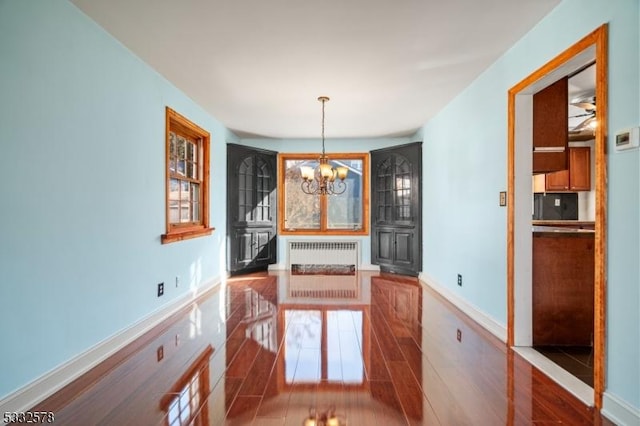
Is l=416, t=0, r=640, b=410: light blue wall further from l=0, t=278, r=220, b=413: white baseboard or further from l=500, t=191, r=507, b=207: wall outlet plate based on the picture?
l=0, t=278, r=220, b=413: white baseboard

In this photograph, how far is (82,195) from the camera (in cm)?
244

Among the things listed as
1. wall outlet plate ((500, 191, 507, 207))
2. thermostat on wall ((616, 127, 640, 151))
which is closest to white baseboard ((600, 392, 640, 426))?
thermostat on wall ((616, 127, 640, 151))

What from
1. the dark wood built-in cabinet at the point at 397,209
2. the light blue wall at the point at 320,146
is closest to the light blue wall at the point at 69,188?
the light blue wall at the point at 320,146

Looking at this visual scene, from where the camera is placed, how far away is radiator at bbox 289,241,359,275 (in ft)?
21.7

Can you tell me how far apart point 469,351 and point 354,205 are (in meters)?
4.29

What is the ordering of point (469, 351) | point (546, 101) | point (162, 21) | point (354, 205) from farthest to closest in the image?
point (354, 205)
point (546, 101)
point (469, 351)
point (162, 21)

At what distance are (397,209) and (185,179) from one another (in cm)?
354

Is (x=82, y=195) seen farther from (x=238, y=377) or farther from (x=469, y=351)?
(x=469, y=351)

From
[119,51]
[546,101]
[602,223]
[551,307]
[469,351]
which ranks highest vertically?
[119,51]

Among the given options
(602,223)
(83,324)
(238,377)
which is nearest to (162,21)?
(83,324)

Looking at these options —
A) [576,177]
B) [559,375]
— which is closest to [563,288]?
[559,375]

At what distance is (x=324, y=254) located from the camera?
6.64 metres

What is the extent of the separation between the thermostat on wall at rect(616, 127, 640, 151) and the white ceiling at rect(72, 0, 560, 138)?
1079mm

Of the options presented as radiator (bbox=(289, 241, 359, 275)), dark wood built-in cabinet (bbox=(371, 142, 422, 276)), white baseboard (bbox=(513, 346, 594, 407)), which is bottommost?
white baseboard (bbox=(513, 346, 594, 407))
